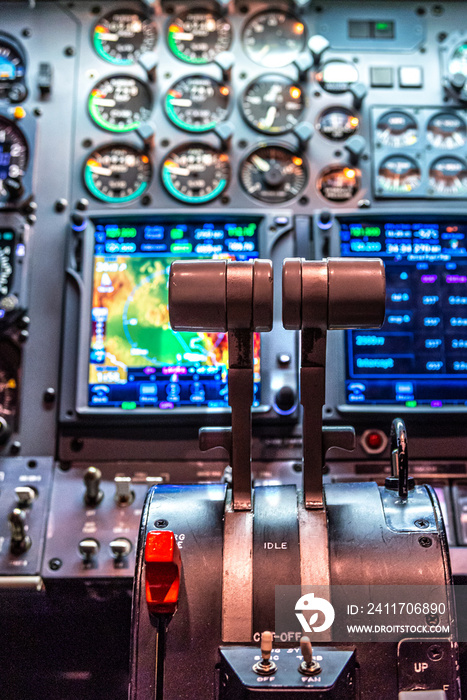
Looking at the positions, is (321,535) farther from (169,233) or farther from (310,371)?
(169,233)

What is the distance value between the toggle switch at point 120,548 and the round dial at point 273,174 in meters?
1.33

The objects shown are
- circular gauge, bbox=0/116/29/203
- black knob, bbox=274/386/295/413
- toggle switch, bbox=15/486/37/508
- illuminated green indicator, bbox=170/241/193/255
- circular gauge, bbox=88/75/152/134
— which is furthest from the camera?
circular gauge, bbox=88/75/152/134

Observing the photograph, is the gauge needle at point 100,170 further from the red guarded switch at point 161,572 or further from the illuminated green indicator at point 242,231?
the red guarded switch at point 161,572

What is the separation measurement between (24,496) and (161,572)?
1.28m

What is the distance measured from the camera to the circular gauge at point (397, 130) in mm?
2730

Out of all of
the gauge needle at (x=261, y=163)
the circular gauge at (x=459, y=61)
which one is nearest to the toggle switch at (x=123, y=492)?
the gauge needle at (x=261, y=163)

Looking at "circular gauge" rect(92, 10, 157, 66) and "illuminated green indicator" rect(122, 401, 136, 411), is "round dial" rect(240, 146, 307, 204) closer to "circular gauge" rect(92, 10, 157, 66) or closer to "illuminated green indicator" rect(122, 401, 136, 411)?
"circular gauge" rect(92, 10, 157, 66)

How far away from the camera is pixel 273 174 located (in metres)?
2.68

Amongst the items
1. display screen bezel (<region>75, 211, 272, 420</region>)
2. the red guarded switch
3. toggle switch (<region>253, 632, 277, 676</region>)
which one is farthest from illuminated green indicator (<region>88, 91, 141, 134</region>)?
toggle switch (<region>253, 632, 277, 676</region>)

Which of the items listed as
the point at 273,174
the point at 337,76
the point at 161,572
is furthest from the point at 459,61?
the point at 161,572

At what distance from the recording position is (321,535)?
116 cm

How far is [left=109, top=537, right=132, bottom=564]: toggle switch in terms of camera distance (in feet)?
6.91

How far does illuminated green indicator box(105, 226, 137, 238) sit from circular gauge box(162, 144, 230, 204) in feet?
0.74

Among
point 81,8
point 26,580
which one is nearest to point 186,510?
point 26,580
